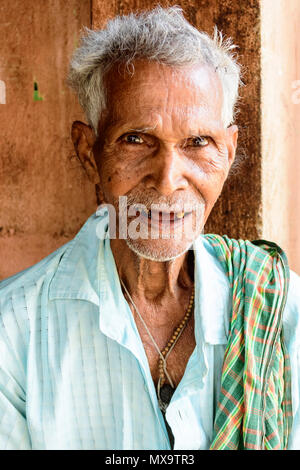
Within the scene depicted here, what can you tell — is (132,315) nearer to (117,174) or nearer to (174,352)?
(174,352)

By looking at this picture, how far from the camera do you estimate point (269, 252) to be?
6.38 ft

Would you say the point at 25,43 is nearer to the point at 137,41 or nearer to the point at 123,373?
the point at 137,41

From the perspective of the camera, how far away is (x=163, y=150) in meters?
1.74

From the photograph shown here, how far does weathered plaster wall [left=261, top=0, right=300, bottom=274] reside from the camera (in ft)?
7.38

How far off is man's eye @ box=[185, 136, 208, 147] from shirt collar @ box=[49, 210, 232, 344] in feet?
1.24

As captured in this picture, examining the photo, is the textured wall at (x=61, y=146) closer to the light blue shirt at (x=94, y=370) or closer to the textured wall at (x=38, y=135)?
the textured wall at (x=38, y=135)

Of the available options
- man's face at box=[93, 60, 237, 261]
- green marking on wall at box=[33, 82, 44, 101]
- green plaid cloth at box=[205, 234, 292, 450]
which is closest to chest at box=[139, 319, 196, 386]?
green plaid cloth at box=[205, 234, 292, 450]

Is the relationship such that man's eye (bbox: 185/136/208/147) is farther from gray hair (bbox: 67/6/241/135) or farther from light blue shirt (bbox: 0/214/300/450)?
light blue shirt (bbox: 0/214/300/450)

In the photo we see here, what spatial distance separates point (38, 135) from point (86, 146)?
0.93 meters

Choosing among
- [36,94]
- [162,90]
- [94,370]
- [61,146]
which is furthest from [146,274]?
[36,94]

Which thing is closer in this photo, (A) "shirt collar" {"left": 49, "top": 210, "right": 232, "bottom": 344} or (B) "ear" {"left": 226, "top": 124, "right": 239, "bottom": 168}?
(A) "shirt collar" {"left": 49, "top": 210, "right": 232, "bottom": 344}

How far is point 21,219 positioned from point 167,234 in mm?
1342

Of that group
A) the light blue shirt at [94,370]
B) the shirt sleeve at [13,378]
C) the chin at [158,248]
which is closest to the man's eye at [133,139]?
the chin at [158,248]
